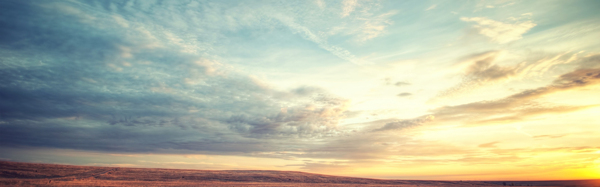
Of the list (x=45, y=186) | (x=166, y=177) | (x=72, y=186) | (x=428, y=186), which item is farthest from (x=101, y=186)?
(x=428, y=186)

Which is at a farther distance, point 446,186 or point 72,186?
point 446,186

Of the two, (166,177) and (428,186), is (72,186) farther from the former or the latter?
(428,186)

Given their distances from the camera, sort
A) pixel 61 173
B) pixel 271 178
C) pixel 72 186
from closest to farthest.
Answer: pixel 72 186
pixel 61 173
pixel 271 178

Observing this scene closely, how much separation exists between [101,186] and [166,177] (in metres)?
29.6

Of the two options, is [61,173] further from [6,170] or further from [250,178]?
[250,178]

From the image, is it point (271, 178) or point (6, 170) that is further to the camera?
point (271, 178)

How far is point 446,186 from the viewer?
8306 cm

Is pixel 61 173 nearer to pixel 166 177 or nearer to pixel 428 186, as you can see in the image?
pixel 166 177

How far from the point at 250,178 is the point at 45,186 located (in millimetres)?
49340

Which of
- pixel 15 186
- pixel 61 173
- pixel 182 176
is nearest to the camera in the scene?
pixel 15 186

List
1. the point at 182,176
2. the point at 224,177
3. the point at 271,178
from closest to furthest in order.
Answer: the point at 182,176, the point at 224,177, the point at 271,178

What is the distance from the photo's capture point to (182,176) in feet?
239

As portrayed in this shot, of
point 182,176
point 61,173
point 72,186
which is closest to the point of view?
point 72,186

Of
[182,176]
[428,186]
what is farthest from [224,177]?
[428,186]
